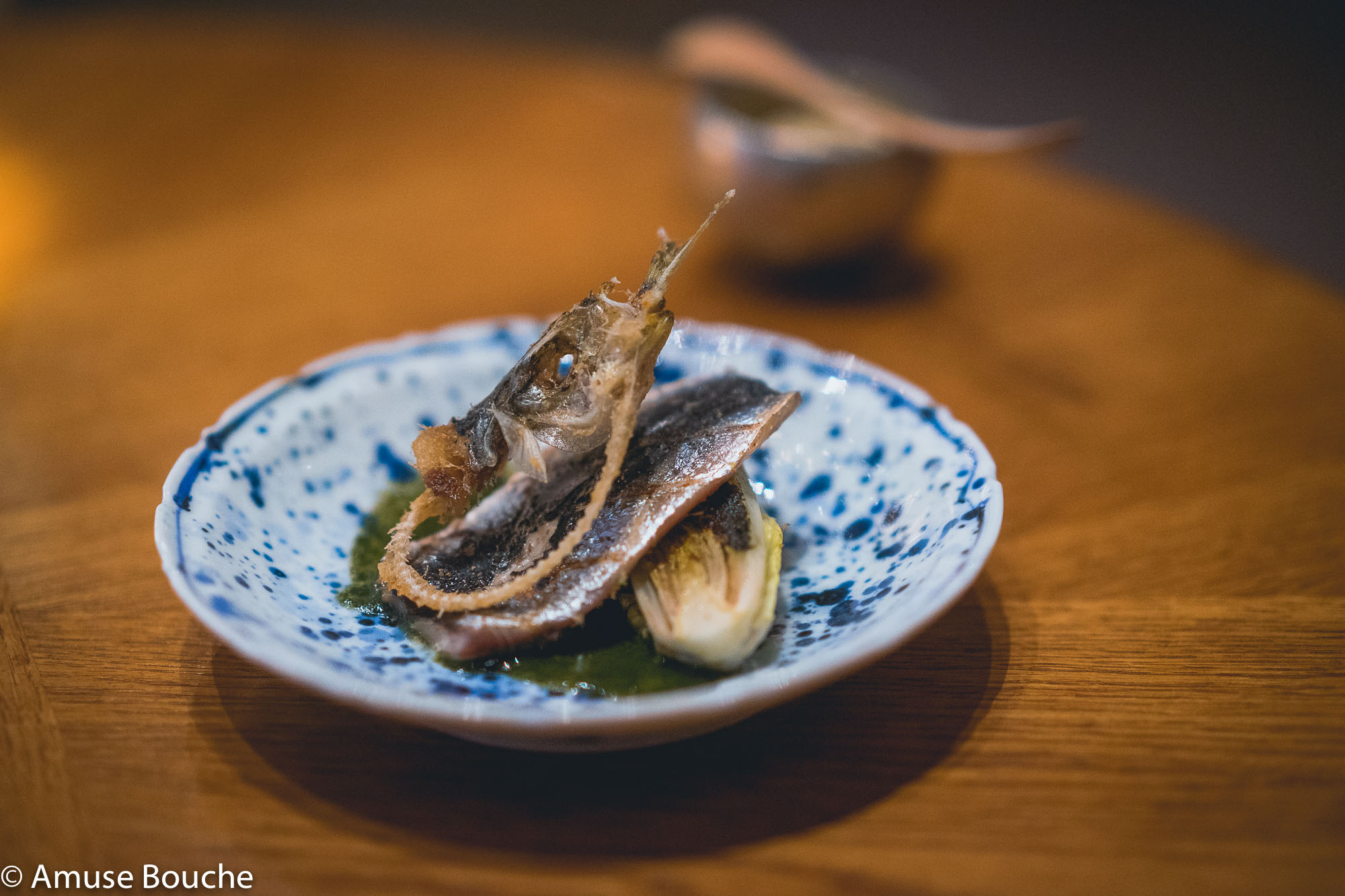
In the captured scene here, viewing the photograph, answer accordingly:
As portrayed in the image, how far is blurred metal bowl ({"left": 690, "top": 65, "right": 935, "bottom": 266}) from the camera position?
2805 mm

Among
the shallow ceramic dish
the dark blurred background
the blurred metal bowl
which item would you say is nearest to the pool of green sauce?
the shallow ceramic dish

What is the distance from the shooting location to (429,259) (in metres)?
3.21

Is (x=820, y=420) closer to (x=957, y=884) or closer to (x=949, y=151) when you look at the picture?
(x=957, y=884)

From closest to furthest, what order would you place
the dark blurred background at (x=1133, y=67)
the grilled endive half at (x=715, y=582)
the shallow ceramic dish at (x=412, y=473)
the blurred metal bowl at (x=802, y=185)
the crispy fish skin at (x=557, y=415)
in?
the shallow ceramic dish at (x=412, y=473), the grilled endive half at (x=715, y=582), the crispy fish skin at (x=557, y=415), the blurred metal bowl at (x=802, y=185), the dark blurred background at (x=1133, y=67)

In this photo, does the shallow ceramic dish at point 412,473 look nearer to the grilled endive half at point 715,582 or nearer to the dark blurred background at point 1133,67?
the grilled endive half at point 715,582

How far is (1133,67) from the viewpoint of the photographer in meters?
7.12

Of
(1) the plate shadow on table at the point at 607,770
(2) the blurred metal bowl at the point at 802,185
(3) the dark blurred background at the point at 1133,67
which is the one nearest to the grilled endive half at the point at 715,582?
(1) the plate shadow on table at the point at 607,770

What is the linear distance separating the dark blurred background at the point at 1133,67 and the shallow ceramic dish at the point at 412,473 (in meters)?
Answer: 3.62

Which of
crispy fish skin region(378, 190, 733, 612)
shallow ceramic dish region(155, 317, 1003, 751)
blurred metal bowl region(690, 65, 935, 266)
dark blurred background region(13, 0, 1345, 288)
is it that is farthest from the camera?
dark blurred background region(13, 0, 1345, 288)

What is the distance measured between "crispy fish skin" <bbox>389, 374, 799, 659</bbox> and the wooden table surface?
0.20m

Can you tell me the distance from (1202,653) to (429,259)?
99.7 inches

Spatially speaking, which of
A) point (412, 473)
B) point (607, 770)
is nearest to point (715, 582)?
point (607, 770)

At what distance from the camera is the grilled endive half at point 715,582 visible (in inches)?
56.4

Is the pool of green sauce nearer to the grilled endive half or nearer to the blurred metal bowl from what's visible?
the grilled endive half
